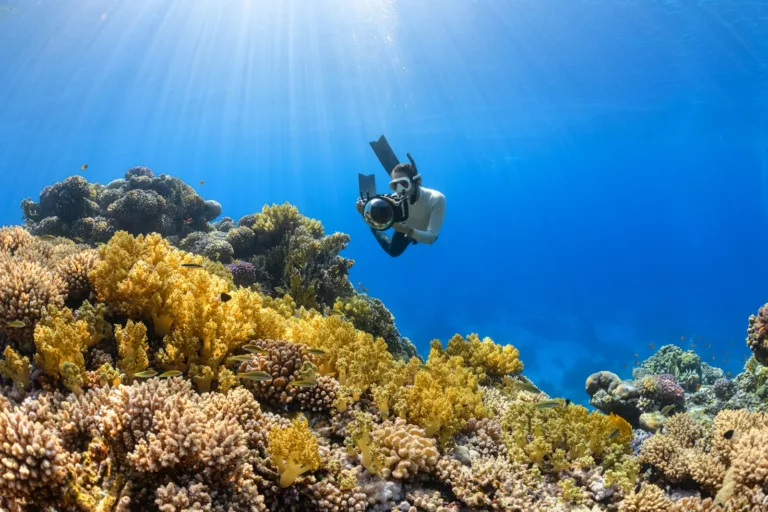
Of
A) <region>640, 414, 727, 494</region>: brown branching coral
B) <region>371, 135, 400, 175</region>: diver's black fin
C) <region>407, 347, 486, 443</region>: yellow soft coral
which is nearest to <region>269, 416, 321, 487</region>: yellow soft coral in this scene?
<region>407, 347, 486, 443</region>: yellow soft coral

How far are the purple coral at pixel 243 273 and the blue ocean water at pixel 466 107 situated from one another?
31162mm

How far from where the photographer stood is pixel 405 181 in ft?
21.4

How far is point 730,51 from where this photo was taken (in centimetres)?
3253

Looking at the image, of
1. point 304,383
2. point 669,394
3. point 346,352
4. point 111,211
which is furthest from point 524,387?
point 111,211

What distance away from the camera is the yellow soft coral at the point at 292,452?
3.07 m

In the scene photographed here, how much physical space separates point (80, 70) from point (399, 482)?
193 feet

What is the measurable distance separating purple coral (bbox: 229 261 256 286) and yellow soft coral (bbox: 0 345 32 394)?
5954 millimetres

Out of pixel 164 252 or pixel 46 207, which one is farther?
pixel 46 207

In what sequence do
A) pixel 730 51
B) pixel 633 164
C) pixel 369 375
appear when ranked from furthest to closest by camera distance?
pixel 633 164
pixel 730 51
pixel 369 375

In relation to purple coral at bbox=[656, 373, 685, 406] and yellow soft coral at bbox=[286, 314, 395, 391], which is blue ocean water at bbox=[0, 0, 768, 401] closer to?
purple coral at bbox=[656, 373, 685, 406]

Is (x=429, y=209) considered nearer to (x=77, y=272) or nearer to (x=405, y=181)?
(x=405, y=181)

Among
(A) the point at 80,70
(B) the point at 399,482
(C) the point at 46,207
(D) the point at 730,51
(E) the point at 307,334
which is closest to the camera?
(B) the point at 399,482

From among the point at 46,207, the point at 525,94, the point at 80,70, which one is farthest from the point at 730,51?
the point at 80,70

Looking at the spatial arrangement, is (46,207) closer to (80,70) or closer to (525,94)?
(80,70)
